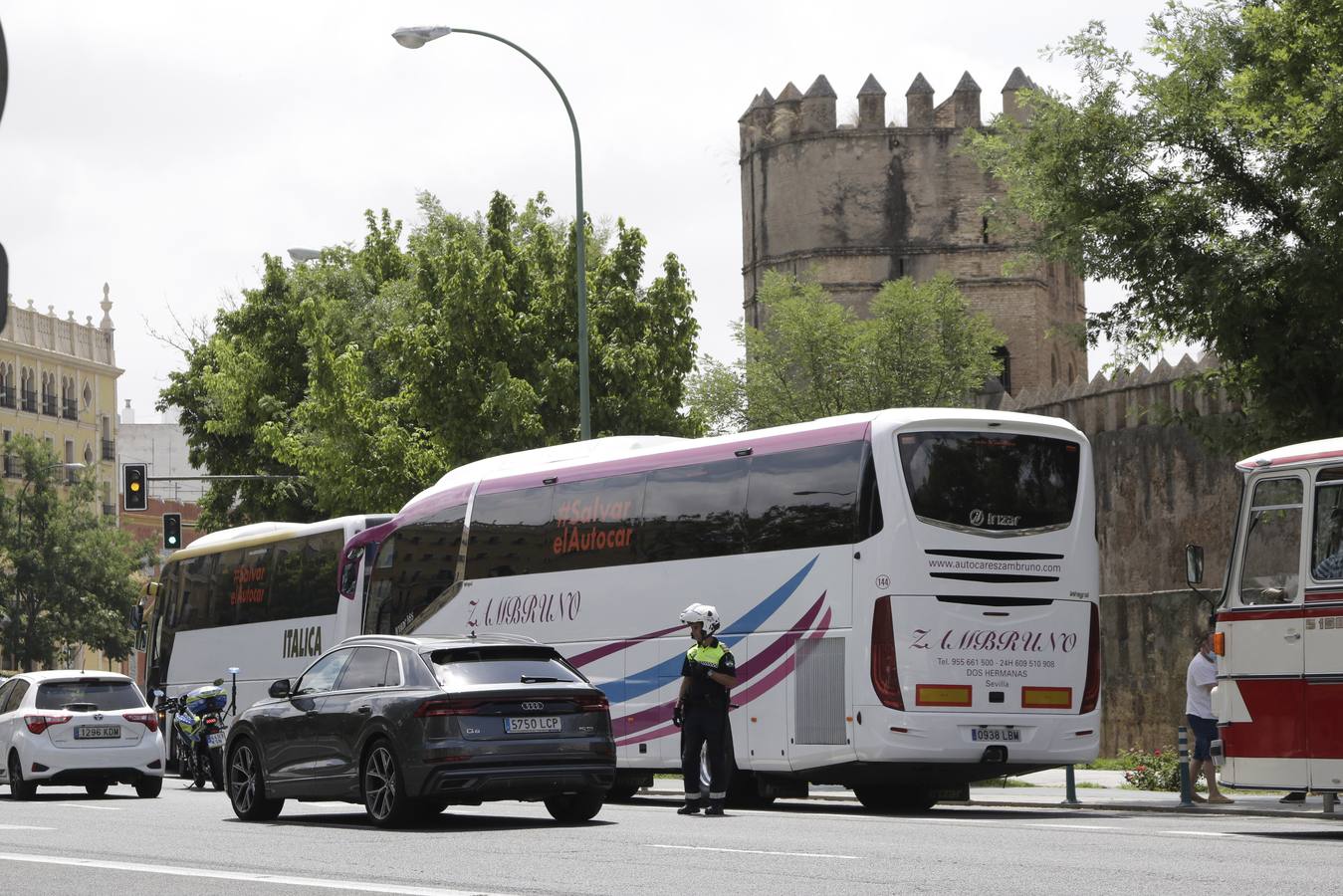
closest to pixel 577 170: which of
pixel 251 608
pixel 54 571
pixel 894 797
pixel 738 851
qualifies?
pixel 251 608

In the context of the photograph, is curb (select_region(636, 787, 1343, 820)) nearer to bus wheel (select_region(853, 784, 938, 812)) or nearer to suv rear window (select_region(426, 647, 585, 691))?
bus wheel (select_region(853, 784, 938, 812))

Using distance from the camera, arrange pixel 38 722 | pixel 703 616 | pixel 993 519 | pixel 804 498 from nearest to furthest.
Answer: pixel 703 616
pixel 993 519
pixel 804 498
pixel 38 722

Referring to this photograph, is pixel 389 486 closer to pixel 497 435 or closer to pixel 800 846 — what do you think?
pixel 497 435

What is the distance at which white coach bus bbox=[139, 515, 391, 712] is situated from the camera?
29.5 m

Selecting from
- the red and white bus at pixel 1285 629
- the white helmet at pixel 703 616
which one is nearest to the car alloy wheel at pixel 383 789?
the white helmet at pixel 703 616

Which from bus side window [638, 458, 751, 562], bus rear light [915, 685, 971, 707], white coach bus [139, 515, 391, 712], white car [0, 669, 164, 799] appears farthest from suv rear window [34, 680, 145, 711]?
bus rear light [915, 685, 971, 707]

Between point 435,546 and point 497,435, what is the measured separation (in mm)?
13749

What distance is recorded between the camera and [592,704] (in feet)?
56.5

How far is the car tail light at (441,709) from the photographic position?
16.6 meters

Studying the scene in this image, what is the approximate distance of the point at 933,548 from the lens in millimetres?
19047

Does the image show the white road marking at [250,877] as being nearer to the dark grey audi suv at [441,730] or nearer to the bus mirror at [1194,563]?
the dark grey audi suv at [441,730]

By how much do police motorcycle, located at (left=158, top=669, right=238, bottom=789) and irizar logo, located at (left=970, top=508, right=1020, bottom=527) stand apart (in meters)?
11.7

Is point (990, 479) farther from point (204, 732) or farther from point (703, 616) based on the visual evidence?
point (204, 732)

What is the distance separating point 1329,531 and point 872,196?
6987cm
